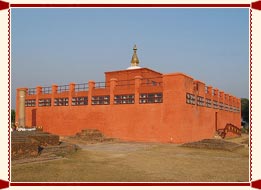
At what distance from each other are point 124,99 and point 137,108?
197 centimetres

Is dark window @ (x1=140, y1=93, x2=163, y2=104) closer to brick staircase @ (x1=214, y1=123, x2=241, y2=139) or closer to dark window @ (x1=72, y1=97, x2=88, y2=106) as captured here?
dark window @ (x1=72, y1=97, x2=88, y2=106)

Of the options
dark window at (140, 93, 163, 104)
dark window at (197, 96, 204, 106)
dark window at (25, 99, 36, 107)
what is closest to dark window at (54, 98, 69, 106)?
dark window at (25, 99, 36, 107)

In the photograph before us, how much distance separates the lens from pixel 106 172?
1108 cm

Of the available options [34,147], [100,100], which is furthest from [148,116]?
[34,147]

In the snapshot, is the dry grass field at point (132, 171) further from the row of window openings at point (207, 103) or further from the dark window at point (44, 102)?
the dark window at point (44, 102)

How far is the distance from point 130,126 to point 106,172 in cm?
1667

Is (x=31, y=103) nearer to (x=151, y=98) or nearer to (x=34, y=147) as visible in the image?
(x=151, y=98)

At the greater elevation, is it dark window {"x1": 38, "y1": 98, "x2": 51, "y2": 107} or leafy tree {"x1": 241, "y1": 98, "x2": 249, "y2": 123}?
dark window {"x1": 38, "y1": 98, "x2": 51, "y2": 107}

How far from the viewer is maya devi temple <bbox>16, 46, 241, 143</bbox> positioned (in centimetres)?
2495

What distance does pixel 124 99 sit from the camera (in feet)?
93.4

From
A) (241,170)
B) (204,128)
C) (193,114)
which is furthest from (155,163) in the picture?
(204,128)

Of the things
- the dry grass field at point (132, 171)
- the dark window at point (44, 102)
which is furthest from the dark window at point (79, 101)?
the dry grass field at point (132, 171)

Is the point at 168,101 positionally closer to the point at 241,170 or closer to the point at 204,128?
the point at 204,128

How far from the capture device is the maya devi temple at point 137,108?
982 inches
